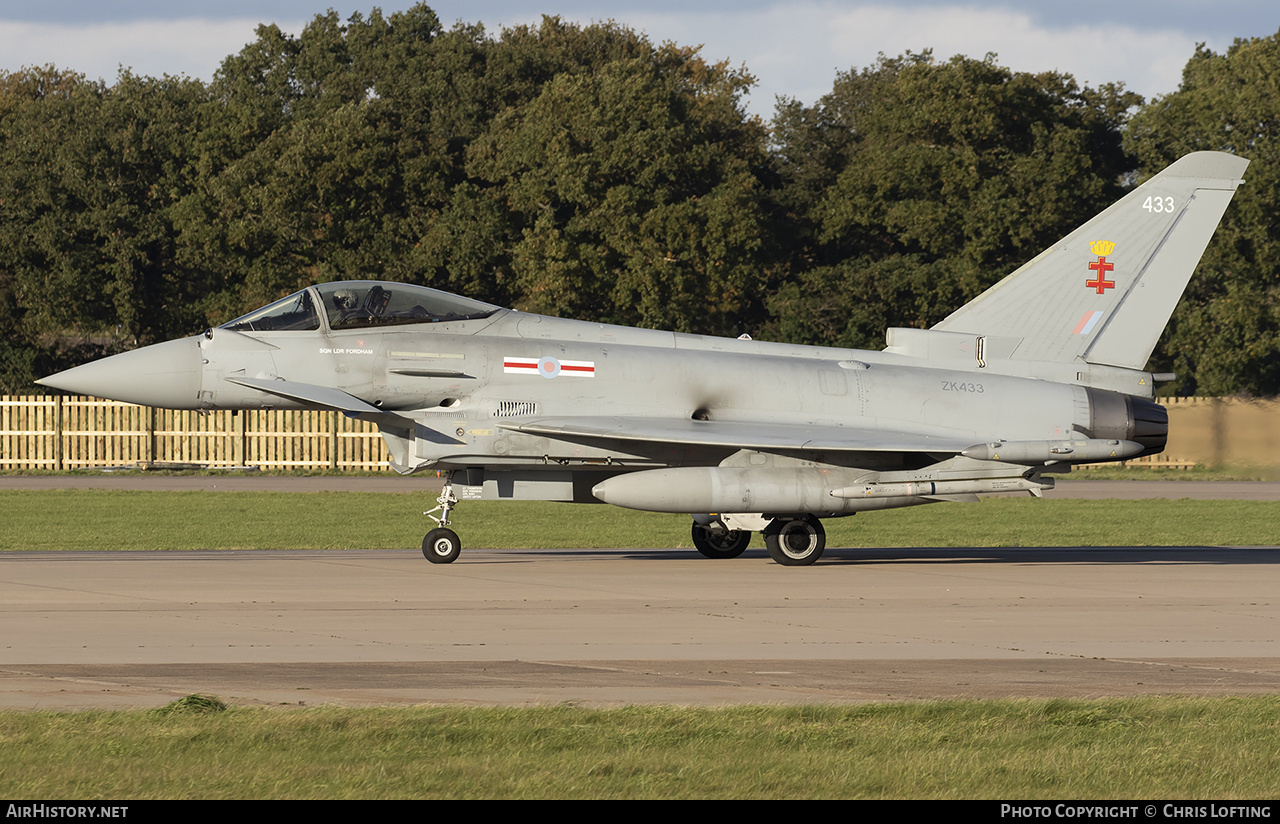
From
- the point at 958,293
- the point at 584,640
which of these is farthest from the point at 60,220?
the point at 584,640

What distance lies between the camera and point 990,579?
16438 mm

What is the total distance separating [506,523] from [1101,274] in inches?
446

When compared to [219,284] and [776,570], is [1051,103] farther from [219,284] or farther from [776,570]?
[776,570]

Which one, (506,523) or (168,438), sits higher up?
(168,438)

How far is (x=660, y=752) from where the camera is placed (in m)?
7.16

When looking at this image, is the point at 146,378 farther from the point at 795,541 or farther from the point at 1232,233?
the point at 1232,233

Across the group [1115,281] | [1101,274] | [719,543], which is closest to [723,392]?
[719,543]

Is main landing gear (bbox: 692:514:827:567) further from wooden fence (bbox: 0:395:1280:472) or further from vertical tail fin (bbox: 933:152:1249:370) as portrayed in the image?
wooden fence (bbox: 0:395:1280:472)

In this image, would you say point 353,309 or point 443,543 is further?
point 353,309

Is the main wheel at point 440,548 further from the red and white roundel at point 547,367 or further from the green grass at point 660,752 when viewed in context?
the green grass at point 660,752

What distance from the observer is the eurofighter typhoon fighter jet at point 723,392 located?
55.8ft

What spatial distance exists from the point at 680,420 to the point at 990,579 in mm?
4250

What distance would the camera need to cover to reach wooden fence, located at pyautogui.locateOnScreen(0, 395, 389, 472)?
44.9 m

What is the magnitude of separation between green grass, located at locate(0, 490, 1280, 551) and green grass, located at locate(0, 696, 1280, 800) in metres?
12.9
